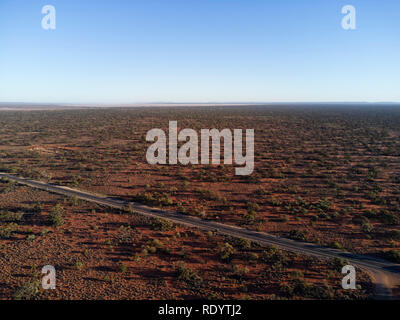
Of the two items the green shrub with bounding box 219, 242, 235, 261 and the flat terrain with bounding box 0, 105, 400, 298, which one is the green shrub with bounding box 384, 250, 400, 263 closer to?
the flat terrain with bounding box 0, 105, 400, 298

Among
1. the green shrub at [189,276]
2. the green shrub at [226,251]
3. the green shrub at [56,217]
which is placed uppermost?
the green shrub at [56,217]

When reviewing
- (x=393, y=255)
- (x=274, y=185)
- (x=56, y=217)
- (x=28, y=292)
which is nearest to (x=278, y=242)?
(x=393, y=255)

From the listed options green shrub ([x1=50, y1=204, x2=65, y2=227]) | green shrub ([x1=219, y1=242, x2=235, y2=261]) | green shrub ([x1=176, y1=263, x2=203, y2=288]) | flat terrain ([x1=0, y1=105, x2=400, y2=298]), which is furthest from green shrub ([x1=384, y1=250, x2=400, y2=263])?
green shrub ([x1=50, y1=204, x2=65, y2=227])

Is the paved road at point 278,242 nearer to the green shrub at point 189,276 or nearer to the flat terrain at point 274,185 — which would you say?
the flat terrain at point 274,185

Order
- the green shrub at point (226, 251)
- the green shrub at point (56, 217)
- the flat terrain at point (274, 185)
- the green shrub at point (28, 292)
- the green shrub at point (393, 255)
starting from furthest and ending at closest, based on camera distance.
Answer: the green shrub at point (56, 217)
the flat terrain at point (274, 185)
the green shrub at point (226, 251)
the green shrub at point (393, 255)
the green shrub at point (28, 292)

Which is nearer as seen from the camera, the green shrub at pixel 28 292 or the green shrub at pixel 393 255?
the green shrub at pixel 28 292

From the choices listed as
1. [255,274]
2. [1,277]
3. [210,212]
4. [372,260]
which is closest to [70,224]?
[1,277]

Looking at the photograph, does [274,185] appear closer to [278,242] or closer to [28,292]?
[278,242]

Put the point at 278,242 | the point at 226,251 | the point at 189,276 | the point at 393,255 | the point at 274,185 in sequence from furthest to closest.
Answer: the point at 274,185 → the point at 278,242 → the point at 226,251 → the point at 393,255 → the point at 189,276

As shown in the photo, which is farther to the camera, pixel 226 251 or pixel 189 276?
pixel 226 251

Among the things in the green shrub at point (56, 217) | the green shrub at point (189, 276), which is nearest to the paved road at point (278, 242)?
the green shrub at point (56, 217)
